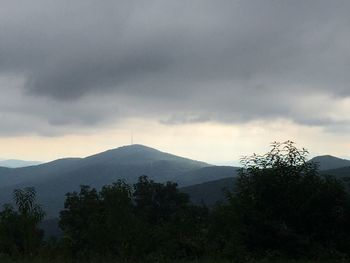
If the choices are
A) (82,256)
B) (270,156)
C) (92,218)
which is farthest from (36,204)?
(270,156)

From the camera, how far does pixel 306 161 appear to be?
16.3 metres

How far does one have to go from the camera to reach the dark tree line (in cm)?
1205

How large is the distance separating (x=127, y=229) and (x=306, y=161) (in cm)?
708

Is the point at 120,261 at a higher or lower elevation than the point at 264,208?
lower

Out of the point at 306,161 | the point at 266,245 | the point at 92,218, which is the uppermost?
the point at 306,161

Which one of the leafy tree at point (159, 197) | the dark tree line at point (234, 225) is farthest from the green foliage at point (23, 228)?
the leafy tree at point (159, 197)

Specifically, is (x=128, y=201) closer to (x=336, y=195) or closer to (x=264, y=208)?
(x=264, y=208)

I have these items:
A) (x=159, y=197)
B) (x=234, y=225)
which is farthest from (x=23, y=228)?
(x=159, y=197)

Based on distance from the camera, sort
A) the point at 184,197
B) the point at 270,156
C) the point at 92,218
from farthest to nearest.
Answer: the point at 184,197
the point at 270,156
the point at 92,218

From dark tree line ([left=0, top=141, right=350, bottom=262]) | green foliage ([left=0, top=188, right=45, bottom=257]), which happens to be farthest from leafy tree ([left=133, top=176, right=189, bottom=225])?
green foliage ([left=0, top=188, right=45, bottom=257])

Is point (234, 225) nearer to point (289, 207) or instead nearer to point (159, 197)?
point (289, 207)

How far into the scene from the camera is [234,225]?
14.4 meters

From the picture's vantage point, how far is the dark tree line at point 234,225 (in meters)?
12.0

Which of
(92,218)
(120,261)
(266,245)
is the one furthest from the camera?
(266,245)
